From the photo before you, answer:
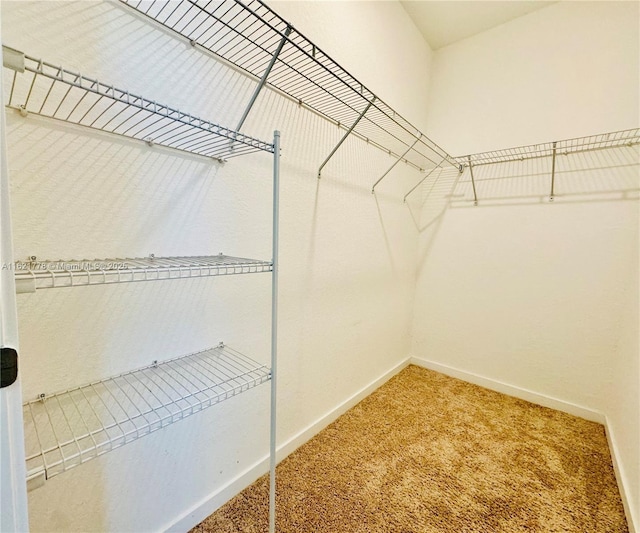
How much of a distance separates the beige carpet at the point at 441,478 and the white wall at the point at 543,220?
0.22 meters

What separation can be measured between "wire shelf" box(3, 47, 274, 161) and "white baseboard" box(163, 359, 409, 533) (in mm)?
1296

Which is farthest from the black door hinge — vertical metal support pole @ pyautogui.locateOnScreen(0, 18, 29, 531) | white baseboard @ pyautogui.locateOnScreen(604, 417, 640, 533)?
white baseboard @ pyautogui.locateOnScreen(604, 417, 640, 533)

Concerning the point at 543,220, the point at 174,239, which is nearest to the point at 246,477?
the point at 174,239

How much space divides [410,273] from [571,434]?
1.37 m

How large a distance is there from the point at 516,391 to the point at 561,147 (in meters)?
1.67

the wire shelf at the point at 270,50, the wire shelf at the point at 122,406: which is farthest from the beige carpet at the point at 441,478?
the wire shelf at the point at 270,50

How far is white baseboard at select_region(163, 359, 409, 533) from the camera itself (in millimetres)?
1042

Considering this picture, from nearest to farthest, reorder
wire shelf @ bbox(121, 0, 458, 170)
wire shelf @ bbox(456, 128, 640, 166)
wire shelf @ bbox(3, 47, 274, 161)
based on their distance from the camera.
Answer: wire shelf @ bbox(3, 47, 274, 161), wire shelf @ bbox(121, 0, 458, 170), wire shelf @ bbox(456, 128, 640, 166)

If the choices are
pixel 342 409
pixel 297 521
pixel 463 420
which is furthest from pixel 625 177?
pixel 297 521

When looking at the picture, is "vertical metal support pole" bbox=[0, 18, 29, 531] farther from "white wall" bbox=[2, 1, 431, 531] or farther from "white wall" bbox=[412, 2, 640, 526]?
"white wall" bbox=[412, 2, 640, 526]

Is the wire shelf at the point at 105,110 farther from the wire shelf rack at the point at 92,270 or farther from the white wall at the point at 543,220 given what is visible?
the white wall at the point at 543,220

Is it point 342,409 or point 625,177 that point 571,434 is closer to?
point 342,409

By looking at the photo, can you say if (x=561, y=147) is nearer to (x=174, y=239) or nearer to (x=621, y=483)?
(x=621, y=483)

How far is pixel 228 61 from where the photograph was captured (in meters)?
0.99
